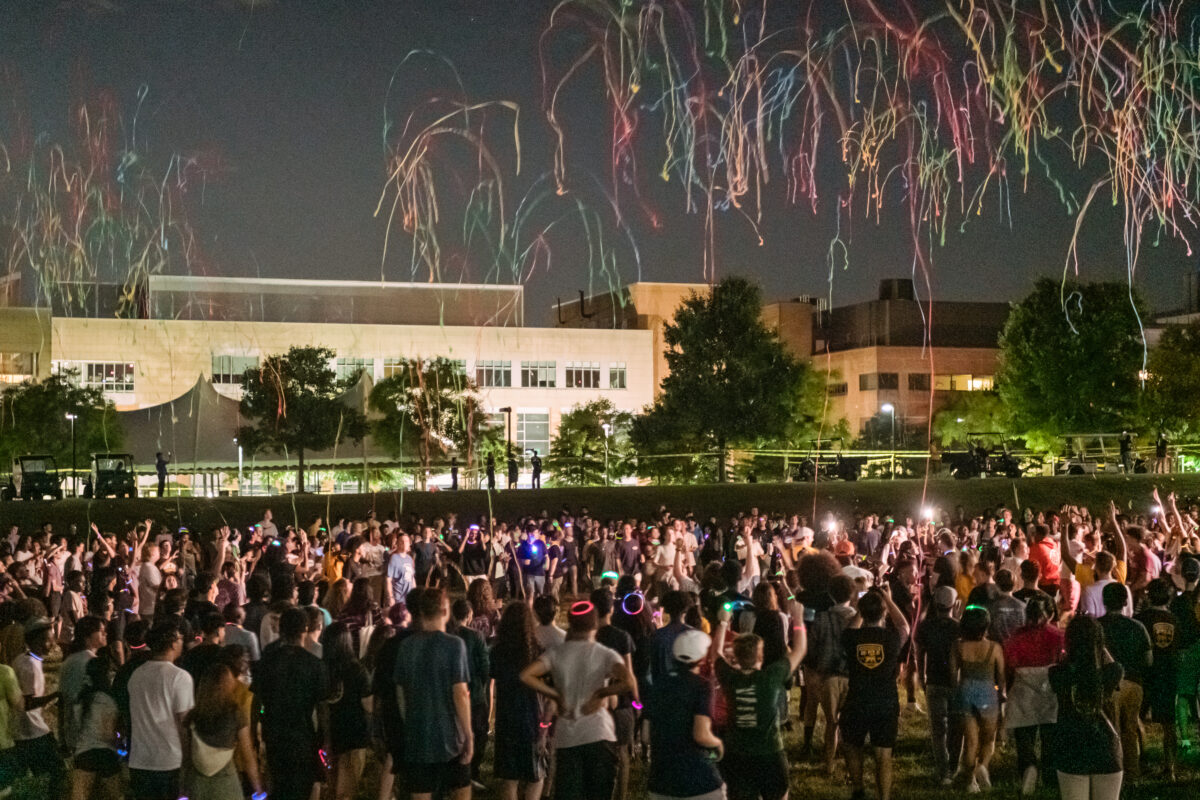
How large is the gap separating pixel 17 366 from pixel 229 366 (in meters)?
14.1

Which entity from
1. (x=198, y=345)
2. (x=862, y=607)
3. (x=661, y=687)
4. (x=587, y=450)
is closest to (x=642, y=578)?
(x=862, y=607)

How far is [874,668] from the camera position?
326 inches

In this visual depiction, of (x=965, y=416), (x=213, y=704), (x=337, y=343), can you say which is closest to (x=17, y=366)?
(x=337, y=343)

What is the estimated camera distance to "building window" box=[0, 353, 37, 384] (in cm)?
8031

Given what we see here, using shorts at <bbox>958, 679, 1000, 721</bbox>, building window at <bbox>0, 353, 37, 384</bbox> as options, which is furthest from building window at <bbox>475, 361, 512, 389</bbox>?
shorts at <bbox>958, 679, 1000, 721</bbox>

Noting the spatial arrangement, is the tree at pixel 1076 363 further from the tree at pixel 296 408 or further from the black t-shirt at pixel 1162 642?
the black t-shirt at pixel 1162 642

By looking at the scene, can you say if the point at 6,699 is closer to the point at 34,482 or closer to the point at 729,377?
the point at 34,482

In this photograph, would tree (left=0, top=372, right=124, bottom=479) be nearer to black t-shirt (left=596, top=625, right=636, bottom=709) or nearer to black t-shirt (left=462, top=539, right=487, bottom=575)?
black t-shirt (left=462, top=539, right=487, bottom=575)

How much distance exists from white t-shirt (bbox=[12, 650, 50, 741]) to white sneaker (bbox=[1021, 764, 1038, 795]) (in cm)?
639

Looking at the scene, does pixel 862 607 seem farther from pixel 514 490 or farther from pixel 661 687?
pixel 514 490

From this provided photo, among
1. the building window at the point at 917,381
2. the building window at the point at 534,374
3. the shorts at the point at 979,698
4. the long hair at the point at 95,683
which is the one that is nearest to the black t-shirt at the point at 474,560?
the shorts at the point at 979,698

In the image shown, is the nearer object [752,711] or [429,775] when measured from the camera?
[752,711]

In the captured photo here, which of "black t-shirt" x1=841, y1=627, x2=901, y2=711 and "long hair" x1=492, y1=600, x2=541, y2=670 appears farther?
"black t-shirt" x1=841, y1=627, x2=901, y2=711

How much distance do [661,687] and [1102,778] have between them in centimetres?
233
